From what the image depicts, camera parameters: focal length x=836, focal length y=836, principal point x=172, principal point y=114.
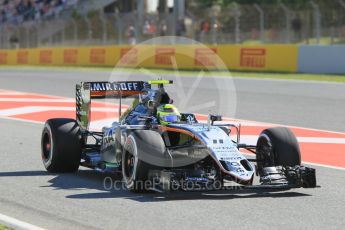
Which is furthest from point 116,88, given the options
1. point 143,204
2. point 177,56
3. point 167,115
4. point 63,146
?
point 177,56

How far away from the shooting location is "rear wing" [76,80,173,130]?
9.69m

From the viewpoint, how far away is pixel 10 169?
953 cm

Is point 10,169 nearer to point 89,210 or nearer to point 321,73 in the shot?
point 89,210

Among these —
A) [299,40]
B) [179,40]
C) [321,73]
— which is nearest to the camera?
[321,73]

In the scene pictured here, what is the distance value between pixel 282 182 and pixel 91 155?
8.14 ft

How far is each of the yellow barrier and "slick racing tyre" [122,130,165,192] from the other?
529 inches

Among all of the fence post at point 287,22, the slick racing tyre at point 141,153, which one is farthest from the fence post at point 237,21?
the slick racing tyre at point 141,153

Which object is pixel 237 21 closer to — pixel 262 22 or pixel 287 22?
pixel 262 22

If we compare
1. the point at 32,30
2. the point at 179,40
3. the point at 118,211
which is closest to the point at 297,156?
the point at 118,211

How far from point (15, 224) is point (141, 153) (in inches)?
62.1

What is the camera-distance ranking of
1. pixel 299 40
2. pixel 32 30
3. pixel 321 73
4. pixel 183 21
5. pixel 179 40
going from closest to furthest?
pixel 321 73 < pixel 299 40 < pixel 179 40 < pixel 183 21 < pixel 32 30

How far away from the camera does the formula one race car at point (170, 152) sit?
299 inches

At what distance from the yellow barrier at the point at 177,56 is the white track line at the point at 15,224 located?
14.6 meters

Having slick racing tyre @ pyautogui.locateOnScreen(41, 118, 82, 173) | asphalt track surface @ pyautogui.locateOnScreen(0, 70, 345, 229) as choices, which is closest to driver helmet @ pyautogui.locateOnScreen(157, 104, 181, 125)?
asphalt track surface @ pyautogui.locateOnScreen(0, 70, 345, 229)
